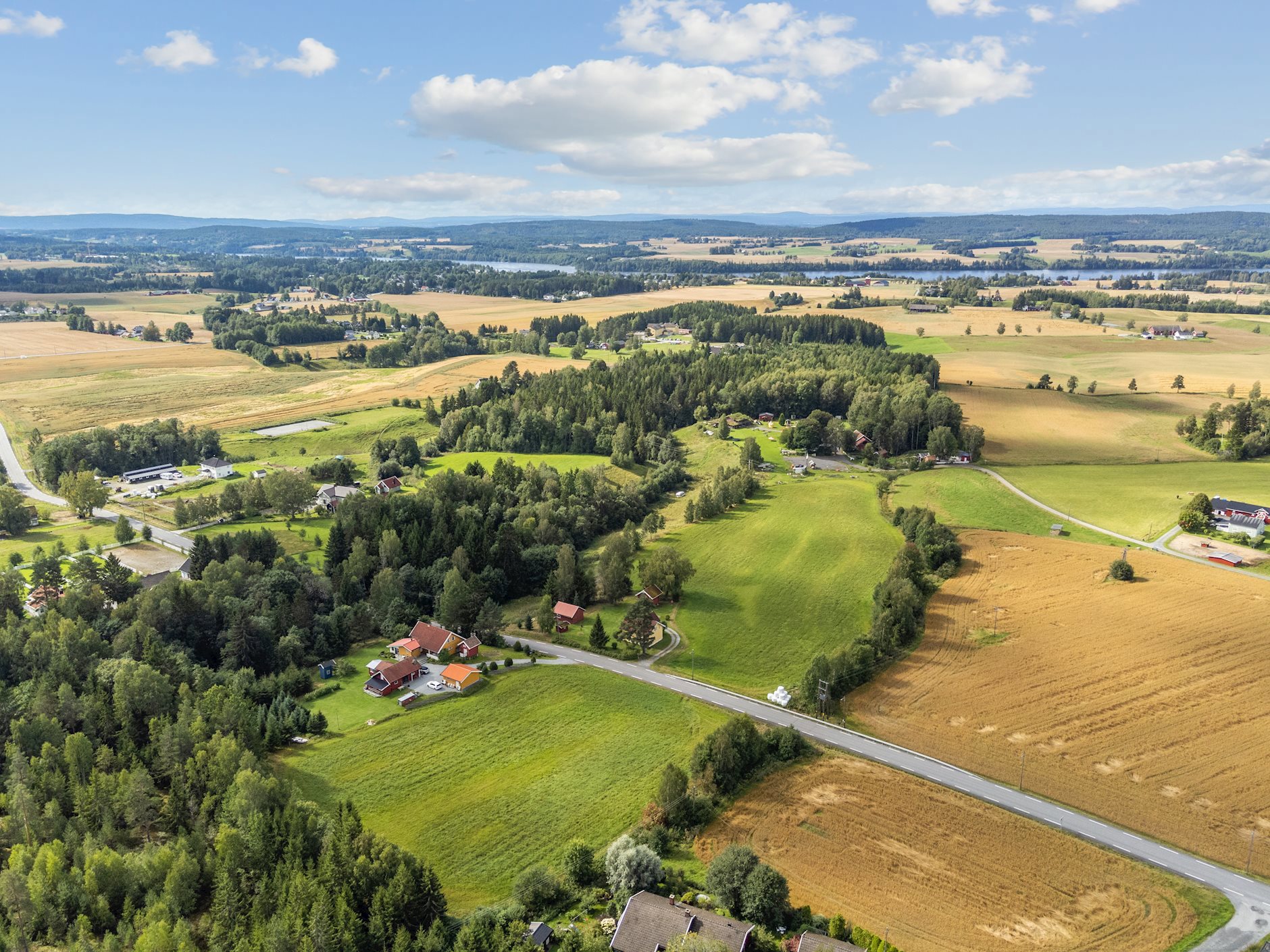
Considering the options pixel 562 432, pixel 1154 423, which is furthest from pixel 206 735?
pixel 1154 423

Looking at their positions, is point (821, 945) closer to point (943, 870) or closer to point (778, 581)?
point (943, 870)

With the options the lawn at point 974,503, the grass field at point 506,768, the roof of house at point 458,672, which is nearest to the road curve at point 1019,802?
the grass field at point 506,768

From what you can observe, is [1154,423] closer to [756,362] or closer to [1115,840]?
[756,362]

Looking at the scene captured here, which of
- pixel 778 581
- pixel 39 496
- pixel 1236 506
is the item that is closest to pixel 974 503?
pixel 1236 506

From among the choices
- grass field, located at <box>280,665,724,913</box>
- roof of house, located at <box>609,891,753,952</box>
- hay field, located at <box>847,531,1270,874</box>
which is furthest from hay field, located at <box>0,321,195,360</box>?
roof of house, located at <box>609,891,753,952</box>

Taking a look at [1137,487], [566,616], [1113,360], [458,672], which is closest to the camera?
[458,672]

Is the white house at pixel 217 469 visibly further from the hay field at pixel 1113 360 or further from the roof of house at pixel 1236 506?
the hay field at pixel 1113 360
